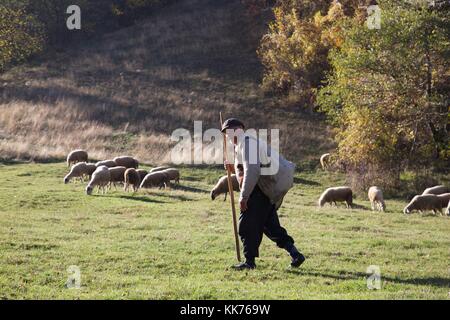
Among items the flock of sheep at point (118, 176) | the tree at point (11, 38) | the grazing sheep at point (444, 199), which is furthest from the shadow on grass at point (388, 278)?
the tree at point (11, 38)

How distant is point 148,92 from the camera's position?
2009 inches

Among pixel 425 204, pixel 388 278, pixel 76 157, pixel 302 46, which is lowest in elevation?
pixel 425 204

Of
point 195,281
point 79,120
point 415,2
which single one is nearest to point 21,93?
point 79,120

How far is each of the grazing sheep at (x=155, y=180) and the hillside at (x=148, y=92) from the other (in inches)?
288

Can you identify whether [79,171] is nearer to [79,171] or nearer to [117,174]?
[79,171]

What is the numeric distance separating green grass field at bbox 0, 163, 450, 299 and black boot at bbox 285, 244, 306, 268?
0.21 meters

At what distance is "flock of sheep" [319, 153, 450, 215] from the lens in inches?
1000

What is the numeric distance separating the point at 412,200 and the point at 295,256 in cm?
1409

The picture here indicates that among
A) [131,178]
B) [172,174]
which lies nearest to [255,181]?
[131,178]

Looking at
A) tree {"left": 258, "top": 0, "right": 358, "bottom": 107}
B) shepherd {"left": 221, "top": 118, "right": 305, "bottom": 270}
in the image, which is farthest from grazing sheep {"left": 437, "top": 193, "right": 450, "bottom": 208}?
tree {"left": 258, "top": 0, "right": 358, "bottom": 107}

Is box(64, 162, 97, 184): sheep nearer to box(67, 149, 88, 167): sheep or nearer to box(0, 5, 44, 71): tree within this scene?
box(67, 149, 88, 167): sheep

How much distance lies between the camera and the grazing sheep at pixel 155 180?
28.4m

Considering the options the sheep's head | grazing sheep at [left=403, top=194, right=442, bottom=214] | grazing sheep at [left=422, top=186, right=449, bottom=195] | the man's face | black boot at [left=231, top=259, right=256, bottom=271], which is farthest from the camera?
grazing sheep at [left=422, top=186, right=449, bottom=195]
